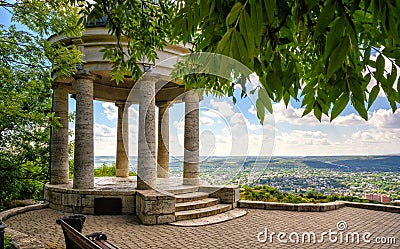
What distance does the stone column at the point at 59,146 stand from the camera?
1355 cm

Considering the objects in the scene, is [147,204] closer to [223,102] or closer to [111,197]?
[111,197]

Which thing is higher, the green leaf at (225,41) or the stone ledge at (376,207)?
the green leaf at (225,41)

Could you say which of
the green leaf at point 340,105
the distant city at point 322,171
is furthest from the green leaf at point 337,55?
the distant city at point 322,171

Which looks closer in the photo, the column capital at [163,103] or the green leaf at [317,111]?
the green leaf at [317,111]

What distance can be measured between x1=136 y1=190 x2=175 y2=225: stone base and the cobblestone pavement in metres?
0.32

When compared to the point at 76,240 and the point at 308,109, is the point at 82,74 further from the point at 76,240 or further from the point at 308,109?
the point at 308,109

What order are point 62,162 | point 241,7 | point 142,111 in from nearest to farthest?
1. point 241,7
2. point 142,111
3. point 62,162

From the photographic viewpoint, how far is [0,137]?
457 inches

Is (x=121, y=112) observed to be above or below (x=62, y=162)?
above

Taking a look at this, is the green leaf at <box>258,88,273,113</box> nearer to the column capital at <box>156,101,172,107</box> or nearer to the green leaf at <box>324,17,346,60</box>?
the green leaf at <box>324,17,346,60</box>

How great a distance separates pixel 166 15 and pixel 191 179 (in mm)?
9795

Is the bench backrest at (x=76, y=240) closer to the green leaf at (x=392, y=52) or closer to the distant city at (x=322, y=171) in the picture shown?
the distant city at (x=322, y=171)

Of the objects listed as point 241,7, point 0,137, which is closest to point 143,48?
point 241,7

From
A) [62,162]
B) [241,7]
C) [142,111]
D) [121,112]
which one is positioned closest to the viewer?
[241,7]
